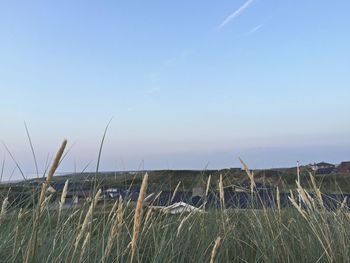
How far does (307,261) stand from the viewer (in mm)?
2354

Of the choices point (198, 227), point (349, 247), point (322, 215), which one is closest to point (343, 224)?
point (322, 215)

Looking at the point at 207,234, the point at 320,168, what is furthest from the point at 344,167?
the point at 207,234

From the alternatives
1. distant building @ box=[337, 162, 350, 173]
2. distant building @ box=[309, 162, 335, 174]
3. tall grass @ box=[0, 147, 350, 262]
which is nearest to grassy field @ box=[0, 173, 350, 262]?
tall grass @ box=[0, 147, 350, 262]

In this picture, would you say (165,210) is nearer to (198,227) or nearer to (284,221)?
(198,227)

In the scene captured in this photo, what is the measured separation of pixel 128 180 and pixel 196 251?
1.21 meters

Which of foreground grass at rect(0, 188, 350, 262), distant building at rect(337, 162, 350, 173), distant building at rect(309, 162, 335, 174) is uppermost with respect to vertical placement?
distant building at rect(337, 162, 350, 173)

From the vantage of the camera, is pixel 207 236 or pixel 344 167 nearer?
pixel 207 236

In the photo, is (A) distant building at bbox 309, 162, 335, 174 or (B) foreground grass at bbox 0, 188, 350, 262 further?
(A) distant building at bbox 309, 162, 335, 174

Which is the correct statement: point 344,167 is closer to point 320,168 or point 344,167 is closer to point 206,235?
point 320,168

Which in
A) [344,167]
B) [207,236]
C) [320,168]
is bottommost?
[207,236]

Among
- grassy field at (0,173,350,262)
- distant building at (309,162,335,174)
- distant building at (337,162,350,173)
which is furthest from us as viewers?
distant building at (337,162,350,173)

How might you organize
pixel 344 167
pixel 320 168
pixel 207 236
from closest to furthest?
1. pixel 207 236
2. pixel 320 168
3. pixel 344 167

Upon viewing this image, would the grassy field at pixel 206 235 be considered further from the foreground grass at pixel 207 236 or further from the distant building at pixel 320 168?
the distant building at pixel 320 168

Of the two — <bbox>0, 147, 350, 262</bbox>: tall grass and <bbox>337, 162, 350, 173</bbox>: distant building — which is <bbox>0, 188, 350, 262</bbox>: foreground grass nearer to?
<bbox>0, 147, 350, 262</bbox>: tall grass
